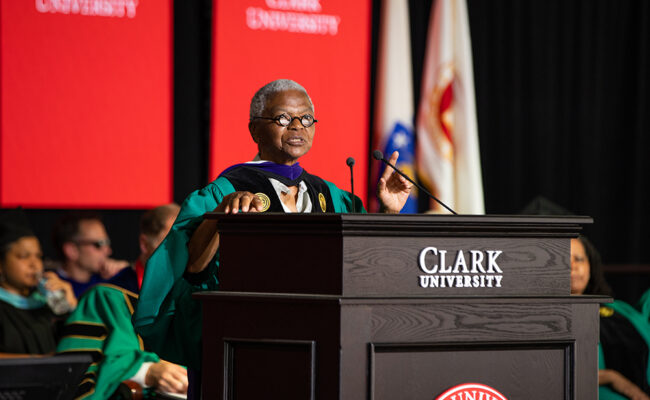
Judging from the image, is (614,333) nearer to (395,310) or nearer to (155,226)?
(155,226)

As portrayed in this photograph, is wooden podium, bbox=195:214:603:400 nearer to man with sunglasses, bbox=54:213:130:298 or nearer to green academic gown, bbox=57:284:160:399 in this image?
green academic gown, bbox=57:284:160:399

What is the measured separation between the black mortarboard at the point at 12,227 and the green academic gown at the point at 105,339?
88 cm

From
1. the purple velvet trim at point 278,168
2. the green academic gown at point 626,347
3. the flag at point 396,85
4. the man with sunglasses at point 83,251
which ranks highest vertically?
the flag at point 396,85

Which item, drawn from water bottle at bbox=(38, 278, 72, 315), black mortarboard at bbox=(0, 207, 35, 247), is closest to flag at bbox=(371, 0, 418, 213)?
water bottle at bbox=(38, 278, 72, 315)

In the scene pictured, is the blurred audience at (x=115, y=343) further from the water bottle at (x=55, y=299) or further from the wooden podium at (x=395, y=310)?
the wooden podium at (x=395, y=310)

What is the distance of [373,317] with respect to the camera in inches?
77.5

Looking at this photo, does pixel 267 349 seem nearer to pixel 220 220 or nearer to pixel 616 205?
pixel 220 220

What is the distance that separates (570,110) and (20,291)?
423 cm

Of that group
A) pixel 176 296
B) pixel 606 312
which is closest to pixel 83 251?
pixel 606 312

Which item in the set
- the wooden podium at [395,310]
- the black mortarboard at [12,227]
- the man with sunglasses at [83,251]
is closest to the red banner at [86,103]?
the man with sunglasses at [83,251]

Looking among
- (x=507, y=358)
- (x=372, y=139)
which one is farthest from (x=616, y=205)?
(x=507, y=358)

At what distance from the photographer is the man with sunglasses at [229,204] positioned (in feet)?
7.98

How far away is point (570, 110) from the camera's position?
7.17 meters

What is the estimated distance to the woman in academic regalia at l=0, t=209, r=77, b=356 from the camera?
4812 mm
